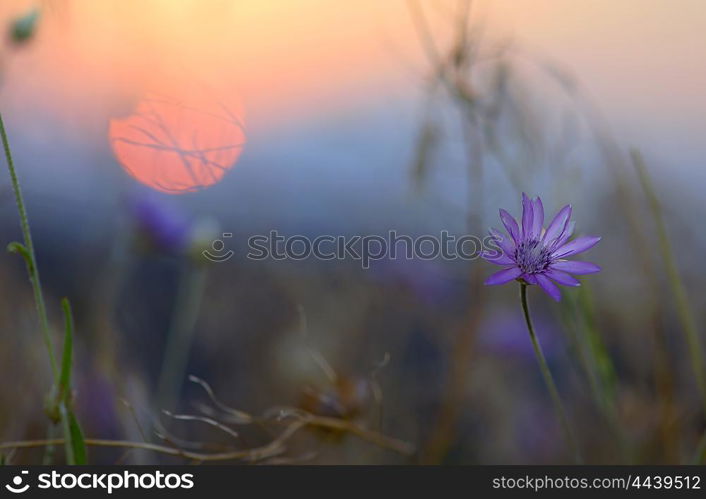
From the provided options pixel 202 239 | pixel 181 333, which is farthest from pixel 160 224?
pixel 181 333

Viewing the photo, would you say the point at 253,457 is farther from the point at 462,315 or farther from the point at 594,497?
the point at 462,315

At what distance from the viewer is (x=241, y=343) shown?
1.36 metres

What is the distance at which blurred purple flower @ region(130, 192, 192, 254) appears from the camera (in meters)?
1.10

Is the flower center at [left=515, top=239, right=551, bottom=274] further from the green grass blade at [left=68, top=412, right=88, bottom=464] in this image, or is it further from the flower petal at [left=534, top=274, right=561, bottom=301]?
the green grass blade at [left=68, top=412, right=88, bottom=464]

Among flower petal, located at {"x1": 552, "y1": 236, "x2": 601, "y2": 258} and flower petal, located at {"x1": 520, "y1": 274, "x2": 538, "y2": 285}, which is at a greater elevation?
flower petal, located at {"x1": 552, "y1": 236, "x2": 601, "y2": 258}

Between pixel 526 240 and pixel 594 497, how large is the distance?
0.82ft

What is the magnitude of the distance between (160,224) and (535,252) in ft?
2.40

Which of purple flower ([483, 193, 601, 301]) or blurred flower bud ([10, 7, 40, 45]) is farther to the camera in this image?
blurred flower bud ([10, 7, 40, 45])

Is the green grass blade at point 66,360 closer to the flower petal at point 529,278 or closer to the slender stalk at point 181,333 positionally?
the flower petal at point 529,278

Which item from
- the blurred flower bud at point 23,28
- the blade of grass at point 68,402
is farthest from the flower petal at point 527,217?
the blurred flower bud at point 23,28

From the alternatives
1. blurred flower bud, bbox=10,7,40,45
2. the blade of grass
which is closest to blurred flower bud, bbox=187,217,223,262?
blurred flower bud, bbox=10,7,40,45

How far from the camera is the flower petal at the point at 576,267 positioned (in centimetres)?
45

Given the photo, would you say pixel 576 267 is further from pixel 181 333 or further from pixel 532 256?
pixel 181 333

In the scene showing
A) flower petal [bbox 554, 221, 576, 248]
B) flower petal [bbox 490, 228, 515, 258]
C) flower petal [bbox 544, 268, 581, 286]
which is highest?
→ flower petal [bbox 554, 221, 576, 248]
